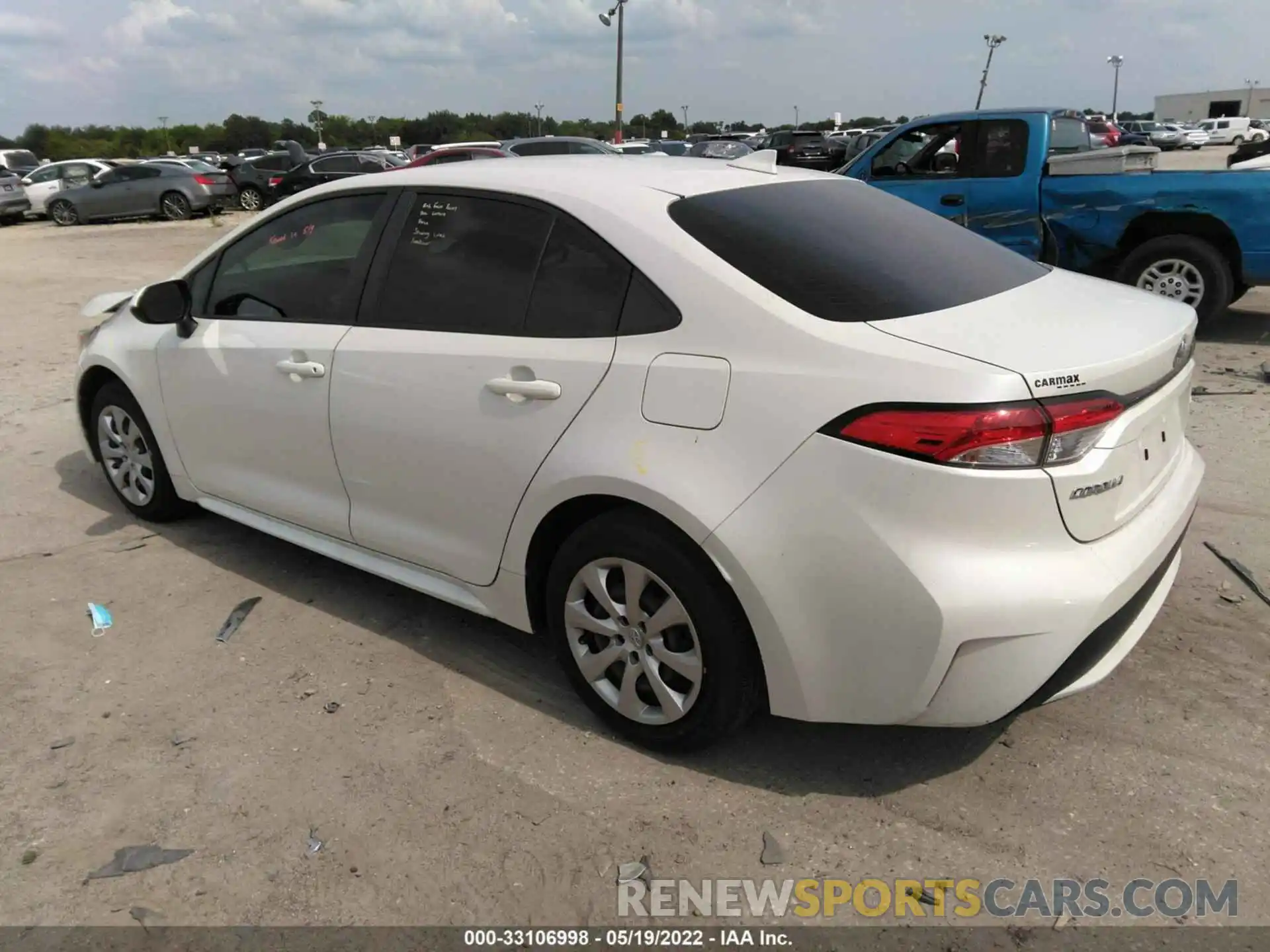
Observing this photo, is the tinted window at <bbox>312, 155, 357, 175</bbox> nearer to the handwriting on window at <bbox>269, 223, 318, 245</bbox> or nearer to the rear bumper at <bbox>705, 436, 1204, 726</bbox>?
the handwriting on window at <bbox>269, 223, 318, 245</bbox>

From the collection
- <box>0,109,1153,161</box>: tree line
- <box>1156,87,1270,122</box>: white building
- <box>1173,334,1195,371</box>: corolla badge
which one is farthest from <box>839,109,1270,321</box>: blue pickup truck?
<box>1156,87,1270,122</box>: white building

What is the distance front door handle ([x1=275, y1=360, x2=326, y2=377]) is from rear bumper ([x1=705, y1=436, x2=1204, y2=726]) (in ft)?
5.72

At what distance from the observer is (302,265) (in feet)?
12.6

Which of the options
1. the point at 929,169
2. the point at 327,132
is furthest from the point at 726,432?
the point at 327,132

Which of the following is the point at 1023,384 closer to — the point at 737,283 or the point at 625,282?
the point at 737,283

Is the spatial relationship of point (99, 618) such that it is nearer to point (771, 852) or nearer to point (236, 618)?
point (236, 618)

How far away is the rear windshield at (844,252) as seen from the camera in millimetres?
2697

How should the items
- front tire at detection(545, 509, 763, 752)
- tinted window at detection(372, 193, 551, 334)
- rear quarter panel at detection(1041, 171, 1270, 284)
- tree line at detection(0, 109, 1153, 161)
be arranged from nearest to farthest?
front tire at detection(545, 509, 763, 752) → tinted window at detection(372, 193, 551, 334) → rear quarter panel at detection(1041, 171, 1270, 284) → tree line at detection(0, 109, 1153, 161)

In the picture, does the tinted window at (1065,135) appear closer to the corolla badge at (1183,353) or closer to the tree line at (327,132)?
the corolla badge at (1183,353)

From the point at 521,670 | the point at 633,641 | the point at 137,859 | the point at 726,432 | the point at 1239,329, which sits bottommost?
the point at 137,859

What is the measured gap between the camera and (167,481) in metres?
4.62

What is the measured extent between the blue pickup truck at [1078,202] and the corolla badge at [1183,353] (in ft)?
14.0

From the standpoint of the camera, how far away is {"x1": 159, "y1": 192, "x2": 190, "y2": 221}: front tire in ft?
74.7

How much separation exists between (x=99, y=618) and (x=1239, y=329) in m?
8.88
